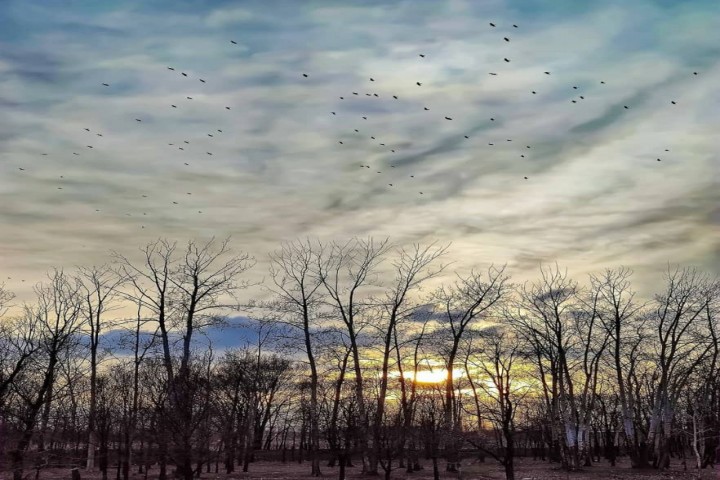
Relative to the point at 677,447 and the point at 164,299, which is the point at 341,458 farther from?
the point at 677,447

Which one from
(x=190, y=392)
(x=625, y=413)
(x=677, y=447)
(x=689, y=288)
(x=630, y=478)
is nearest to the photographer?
(x=190, y=392)

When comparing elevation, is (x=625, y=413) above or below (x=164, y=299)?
below

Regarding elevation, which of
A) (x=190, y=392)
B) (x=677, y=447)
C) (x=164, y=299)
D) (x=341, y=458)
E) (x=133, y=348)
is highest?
(x=164, y=299)

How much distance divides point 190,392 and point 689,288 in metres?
39.2

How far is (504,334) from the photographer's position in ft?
165

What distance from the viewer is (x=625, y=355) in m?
51.6

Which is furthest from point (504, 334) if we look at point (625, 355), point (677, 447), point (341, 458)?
point (677, 447)

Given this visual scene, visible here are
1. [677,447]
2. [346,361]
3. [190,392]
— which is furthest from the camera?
[677,447]

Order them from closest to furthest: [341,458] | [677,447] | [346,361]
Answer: [341,458]
[346,361]
[677,447]

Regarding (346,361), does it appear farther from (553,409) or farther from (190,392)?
(553,409)

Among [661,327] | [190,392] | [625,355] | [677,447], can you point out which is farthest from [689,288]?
[677,447]

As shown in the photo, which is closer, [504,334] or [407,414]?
[407,414]

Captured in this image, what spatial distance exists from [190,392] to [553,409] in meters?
36.4

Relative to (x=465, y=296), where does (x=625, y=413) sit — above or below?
below
